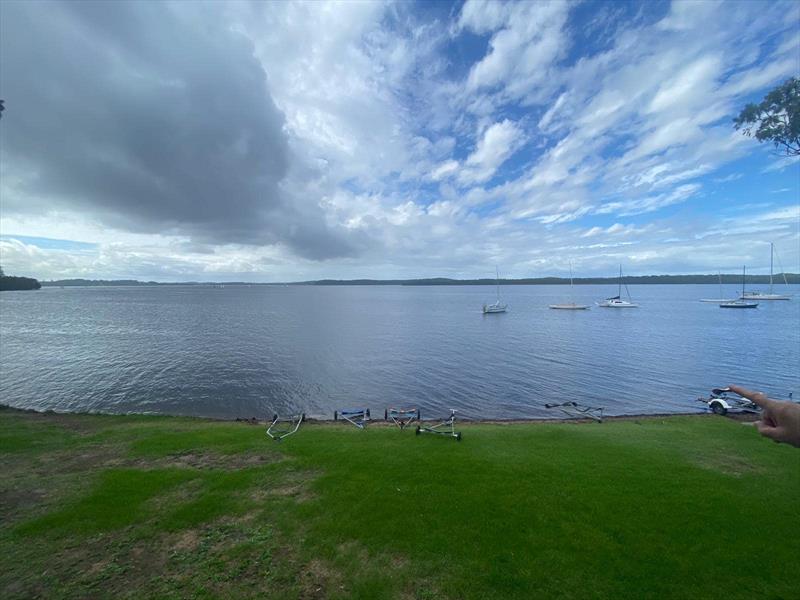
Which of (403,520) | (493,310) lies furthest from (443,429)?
(493,310)

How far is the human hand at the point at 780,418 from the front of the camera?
8.30 feet

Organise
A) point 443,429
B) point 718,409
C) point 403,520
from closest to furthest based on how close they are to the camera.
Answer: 1. point 403,520
2. point 443,429
3. point 718,409

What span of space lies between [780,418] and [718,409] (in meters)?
28.0

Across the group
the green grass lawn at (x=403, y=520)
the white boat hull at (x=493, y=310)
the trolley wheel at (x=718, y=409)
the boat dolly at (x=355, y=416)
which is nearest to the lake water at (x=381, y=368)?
the boat dolly at (x=355, y=416)

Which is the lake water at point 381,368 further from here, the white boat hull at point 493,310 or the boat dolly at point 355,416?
the white boat hull at point 493,310

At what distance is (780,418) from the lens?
2.66 meters

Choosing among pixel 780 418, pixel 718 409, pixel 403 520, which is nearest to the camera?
pixel 780 418

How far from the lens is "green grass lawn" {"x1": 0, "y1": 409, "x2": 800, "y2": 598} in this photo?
7.03 metres

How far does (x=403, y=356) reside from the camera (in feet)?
152

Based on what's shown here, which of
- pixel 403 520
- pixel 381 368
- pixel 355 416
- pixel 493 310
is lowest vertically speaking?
pixel 381 368

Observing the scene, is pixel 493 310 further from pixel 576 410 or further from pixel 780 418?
pixel 780 418

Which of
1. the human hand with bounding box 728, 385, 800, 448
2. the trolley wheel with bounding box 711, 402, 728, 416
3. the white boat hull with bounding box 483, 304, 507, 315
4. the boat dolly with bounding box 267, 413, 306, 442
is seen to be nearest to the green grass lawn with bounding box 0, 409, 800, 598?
the boat dolly with bounding box 267, 413, 306, 442

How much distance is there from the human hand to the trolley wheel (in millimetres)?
27243

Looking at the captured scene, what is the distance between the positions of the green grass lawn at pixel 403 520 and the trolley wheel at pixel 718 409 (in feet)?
35.8
